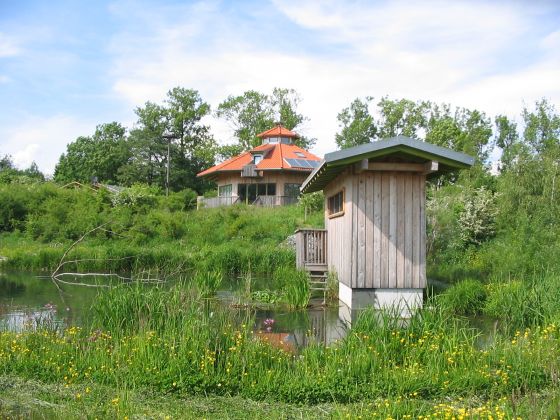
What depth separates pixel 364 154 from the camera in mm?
10312

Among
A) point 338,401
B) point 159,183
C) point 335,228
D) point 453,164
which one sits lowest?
point 338,401

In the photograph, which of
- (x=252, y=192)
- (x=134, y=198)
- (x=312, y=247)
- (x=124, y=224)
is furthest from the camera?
(x=252, y=192)

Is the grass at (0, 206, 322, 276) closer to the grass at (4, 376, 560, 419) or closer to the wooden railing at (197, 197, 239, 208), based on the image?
the wooden railing at (197, 197, 239, 208)

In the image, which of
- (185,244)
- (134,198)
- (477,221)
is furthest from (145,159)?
(477,221)

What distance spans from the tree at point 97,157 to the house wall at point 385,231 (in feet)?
141

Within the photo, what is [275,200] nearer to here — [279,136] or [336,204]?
[279,136]

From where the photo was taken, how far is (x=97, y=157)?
54938 millimetres

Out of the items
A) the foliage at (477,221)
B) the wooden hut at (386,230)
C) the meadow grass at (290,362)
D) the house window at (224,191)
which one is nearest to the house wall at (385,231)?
the wooden hut at (386,230)

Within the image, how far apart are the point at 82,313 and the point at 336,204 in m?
6.11

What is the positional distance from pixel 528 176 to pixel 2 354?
17209 mm

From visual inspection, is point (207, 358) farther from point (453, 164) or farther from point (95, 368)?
point (453, 164)

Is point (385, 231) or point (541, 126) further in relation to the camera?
point (541, 126)

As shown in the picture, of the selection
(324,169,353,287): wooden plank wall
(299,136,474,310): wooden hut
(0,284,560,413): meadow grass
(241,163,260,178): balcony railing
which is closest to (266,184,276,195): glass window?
(241,163,260,178): balcony railing

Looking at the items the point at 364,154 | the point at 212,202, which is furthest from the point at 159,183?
the point at 364,154
